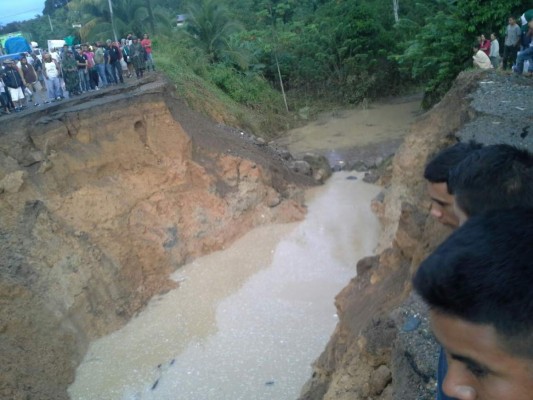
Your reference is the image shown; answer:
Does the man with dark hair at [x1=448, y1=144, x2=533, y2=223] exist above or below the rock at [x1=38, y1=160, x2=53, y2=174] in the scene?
above

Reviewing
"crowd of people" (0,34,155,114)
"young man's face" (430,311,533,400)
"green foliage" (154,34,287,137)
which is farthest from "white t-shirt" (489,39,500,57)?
"young man's face" (430,311,533,400)

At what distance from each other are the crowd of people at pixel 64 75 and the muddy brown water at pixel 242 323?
21.0 ft

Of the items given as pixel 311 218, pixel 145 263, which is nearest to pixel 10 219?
pixel 145 263

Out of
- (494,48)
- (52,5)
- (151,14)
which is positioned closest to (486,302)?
(494,48)

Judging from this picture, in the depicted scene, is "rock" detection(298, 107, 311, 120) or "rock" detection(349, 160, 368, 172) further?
"rock" detection(298, 107, 311, 120)

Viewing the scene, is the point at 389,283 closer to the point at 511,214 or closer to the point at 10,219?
the point at 511,214

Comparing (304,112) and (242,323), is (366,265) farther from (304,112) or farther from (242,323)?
(304,112)

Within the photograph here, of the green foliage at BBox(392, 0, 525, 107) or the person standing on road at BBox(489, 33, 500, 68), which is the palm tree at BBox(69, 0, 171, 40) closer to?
the green foliage at BBox(392, 0, 525, 107)

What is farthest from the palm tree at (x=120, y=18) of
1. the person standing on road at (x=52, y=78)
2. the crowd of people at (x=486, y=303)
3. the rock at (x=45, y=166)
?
the crowd of people at (x=486, y=303)

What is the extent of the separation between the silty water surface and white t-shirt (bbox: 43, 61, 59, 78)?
6.63 m

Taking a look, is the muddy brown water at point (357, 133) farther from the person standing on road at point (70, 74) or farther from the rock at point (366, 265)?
the rock at point (366, 265)

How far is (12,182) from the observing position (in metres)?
A: 11.8

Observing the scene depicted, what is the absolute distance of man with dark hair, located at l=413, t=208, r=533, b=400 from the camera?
1402mm

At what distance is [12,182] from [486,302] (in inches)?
480
